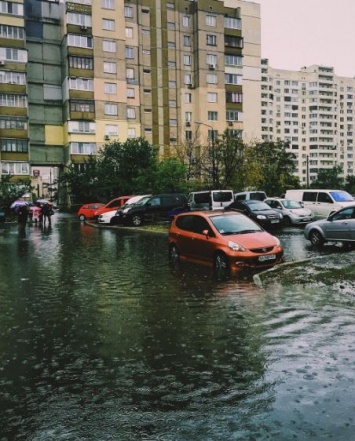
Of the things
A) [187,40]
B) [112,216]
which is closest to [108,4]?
[187,40]

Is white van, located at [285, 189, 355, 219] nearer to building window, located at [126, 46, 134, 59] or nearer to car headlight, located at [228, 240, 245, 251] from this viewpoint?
car headlight, located at [228, 240, 245, 251]

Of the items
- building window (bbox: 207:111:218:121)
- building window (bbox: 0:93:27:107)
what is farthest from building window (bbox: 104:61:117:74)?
building window (bbox: 207:111:218:121)

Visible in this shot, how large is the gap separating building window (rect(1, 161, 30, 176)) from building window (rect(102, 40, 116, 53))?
18.7 m

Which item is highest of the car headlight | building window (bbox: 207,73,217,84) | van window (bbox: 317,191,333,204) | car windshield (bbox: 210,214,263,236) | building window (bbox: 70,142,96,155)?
building window (bbox: 207,73,217,84)

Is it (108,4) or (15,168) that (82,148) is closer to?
(15,168)

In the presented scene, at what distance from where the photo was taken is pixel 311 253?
16297 mm

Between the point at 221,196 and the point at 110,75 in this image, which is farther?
the point at 110,75

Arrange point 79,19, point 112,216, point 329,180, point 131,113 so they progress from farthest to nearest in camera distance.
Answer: point 329,180 → point 131,113 → point 79,19 → point 112,216

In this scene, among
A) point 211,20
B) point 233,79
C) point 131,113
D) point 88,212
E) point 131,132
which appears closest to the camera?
point 88,212

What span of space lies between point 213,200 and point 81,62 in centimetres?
4016

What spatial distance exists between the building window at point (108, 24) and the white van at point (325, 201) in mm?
46020

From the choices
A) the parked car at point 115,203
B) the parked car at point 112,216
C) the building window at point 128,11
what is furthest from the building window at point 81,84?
the parked car at point 112,216

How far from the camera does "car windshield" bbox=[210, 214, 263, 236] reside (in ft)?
44.5

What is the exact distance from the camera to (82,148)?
6444cm
